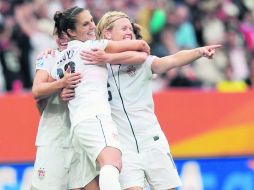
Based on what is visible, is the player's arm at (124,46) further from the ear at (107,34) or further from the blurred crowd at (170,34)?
the blurred crowd at (170,34)

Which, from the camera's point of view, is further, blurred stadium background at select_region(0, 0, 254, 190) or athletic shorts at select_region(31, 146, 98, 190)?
blurred stadium background at select_region(0, 0, 254, 190)

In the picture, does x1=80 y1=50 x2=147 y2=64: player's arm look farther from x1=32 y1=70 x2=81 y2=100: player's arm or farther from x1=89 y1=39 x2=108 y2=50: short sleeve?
x1=32 y1=70 x2=81 y2=100: player's arm

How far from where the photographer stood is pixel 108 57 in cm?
709

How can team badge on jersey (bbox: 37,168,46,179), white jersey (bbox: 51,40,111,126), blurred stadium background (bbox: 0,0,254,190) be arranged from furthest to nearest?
blurred stadium background (bbox: 0,0,254,190) → team badge on jersey (bbox: 37,168,46,179) → white jersey (bbox: 51,40,111,126)

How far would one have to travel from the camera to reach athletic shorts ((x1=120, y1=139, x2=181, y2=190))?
23.8 feet

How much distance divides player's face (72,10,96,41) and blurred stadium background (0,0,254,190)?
3.33 metres

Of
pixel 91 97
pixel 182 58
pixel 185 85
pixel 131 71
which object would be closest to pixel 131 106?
pixel 131 71

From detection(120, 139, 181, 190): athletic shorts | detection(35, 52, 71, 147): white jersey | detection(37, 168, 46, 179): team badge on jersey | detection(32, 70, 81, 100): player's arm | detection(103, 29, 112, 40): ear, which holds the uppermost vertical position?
detection(103, 29, 112, 40): ear

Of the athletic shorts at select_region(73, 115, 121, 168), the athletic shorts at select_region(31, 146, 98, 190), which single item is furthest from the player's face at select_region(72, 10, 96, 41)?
the athletic shorts at select_region(31, 146, 98, 190)

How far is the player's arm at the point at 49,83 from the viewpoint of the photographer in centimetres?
707

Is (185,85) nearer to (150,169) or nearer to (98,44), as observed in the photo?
(150,169)

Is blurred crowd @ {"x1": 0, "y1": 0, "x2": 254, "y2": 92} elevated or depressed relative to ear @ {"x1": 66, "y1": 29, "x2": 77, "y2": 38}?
elevated

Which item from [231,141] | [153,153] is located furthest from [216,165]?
[153,153]

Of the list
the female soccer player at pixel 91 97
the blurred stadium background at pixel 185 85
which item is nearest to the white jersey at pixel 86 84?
the female soccer player at pixel 91 97
